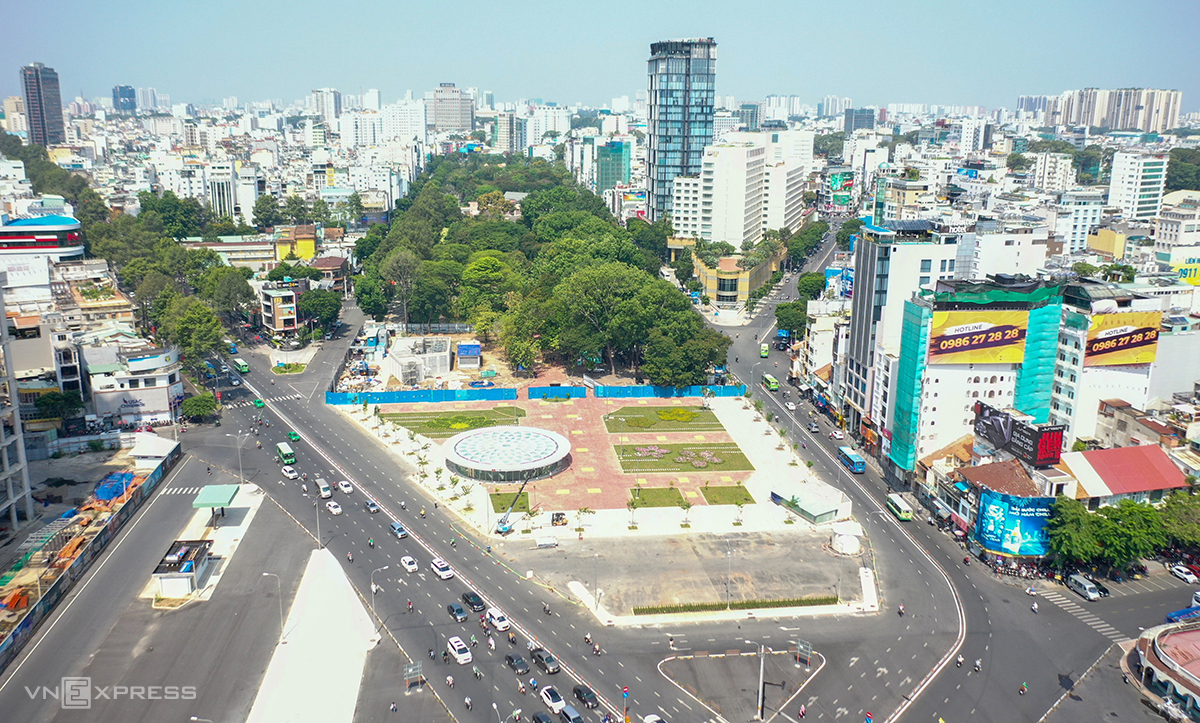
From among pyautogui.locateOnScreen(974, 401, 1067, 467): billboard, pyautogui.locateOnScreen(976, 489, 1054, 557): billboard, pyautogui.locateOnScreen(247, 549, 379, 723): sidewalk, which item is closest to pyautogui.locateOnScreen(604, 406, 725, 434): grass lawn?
pyautogui.locateOnScreen(974, 401, 1067, 467): billboard

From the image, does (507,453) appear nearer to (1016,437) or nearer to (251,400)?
(251,400)

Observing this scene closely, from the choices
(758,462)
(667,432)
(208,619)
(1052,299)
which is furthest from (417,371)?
(1052,299)

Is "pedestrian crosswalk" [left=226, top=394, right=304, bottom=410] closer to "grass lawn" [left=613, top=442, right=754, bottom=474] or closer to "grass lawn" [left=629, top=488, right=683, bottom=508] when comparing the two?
"grass lawn" [left=613, top=442, right=754, bottom=474]

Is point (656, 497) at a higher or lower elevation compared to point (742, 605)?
higher

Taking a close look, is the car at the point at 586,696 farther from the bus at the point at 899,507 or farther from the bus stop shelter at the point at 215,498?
the bus stop shelter at the point at 215,498

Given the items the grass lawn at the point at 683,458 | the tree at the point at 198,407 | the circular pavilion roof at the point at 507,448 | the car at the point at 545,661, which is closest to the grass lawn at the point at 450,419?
the circular pavilion roof at the point at 507,448

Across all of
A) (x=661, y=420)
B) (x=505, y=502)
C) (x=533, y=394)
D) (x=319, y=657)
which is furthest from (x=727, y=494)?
(x=319, y=657)

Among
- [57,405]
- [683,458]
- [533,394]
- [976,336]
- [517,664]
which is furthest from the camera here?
[533,394]
